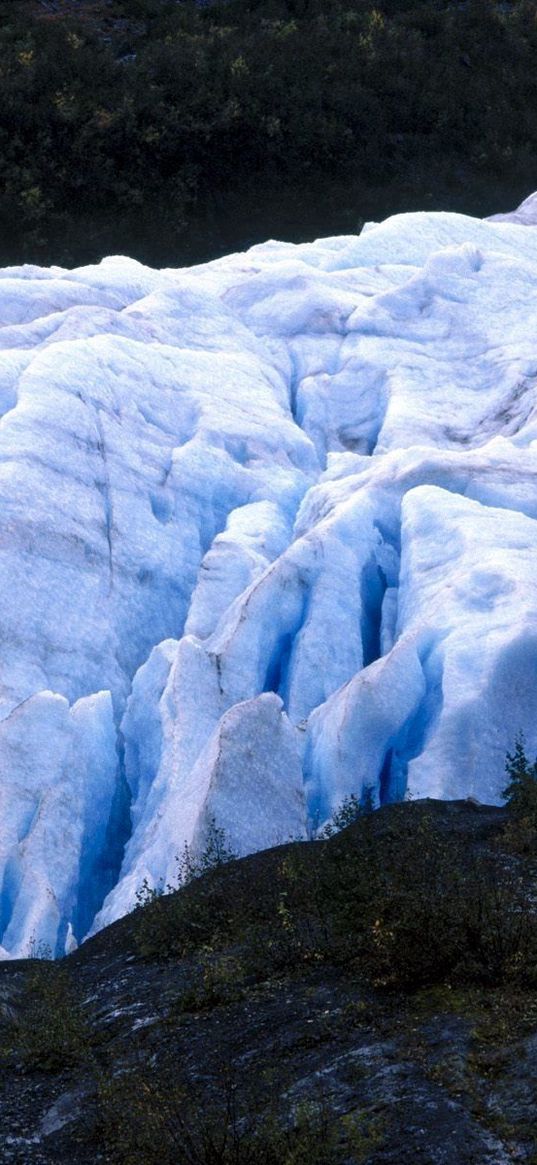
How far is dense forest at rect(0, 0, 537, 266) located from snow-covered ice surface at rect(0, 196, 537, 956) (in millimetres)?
19974

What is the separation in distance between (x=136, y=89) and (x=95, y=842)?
39244 millimetres

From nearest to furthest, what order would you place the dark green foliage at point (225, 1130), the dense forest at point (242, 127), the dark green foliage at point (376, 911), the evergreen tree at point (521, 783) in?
the dark green foliage at point (225, 1130), the dark green foliage at point (376, 911), the evergreen tree at point (521, 783), the dense forest at point (242, 127)

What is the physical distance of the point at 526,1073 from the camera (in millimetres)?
7309

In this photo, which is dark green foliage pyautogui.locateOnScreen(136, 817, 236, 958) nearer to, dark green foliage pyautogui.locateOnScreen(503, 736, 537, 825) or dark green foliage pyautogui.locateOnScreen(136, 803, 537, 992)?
dark green foliage pyautogui.locateOnScreen(136, 803, 537, 992)

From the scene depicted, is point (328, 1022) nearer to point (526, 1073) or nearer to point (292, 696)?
point (526, 1073)

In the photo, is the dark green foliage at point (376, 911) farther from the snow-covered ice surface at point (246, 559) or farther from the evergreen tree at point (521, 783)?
the snow-covered ice surface at point (246, 559)

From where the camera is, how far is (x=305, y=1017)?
28.5 feet

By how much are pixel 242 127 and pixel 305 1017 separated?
43661mm

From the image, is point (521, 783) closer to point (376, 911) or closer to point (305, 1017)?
point (376, 911)

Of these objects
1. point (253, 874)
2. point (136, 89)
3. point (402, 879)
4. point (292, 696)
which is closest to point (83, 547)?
point (292, 696)

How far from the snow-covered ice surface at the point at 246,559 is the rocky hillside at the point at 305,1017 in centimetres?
180

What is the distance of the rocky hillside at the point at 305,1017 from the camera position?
704 cm

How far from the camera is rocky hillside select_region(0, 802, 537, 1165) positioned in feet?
23.1

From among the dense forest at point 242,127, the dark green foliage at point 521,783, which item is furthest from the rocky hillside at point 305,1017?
the dense forest at point 242,127
